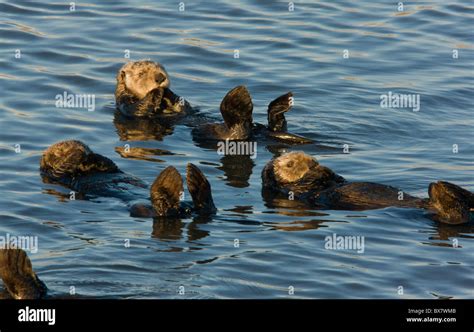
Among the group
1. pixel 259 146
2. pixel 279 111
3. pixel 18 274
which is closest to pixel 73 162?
pixel 259 146

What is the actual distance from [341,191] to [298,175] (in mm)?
646

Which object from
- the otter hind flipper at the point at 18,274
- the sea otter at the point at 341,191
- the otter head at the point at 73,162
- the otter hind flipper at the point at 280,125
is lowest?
the otter hind flipper at the point at 18,274

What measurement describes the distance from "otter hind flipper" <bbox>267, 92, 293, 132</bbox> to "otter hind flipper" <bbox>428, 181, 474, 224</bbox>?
2.68 m

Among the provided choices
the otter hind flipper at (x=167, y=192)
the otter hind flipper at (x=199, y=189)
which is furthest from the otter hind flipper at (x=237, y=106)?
the otter hind flipper at (x=167, y=192)

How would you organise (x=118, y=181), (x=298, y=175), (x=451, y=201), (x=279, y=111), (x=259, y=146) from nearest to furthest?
(x=451, y=201), (x=118, y=181), (x=298, y=175), (x=279, y=111), (x=259, y=146)

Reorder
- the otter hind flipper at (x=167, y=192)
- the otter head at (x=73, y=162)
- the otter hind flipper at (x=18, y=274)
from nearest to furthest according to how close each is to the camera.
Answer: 1. the otter hind flipper at (x=18, y=274)
2. the otter hind flipper at (x=167, y=192)
3. the otter head at (x=73, y=162)

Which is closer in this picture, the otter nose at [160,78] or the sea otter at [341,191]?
the sea otter at [341,191]

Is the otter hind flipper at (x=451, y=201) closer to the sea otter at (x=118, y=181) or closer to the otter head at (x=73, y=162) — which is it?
the sea otter at (x=118, y=181)

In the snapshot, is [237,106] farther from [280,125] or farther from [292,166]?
[292,166]

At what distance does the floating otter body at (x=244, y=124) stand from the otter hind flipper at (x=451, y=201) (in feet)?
8.98

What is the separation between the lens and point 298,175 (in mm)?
12273

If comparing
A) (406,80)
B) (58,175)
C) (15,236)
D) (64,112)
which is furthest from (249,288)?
(406,80)

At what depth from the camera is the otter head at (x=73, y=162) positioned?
12.4 metres
